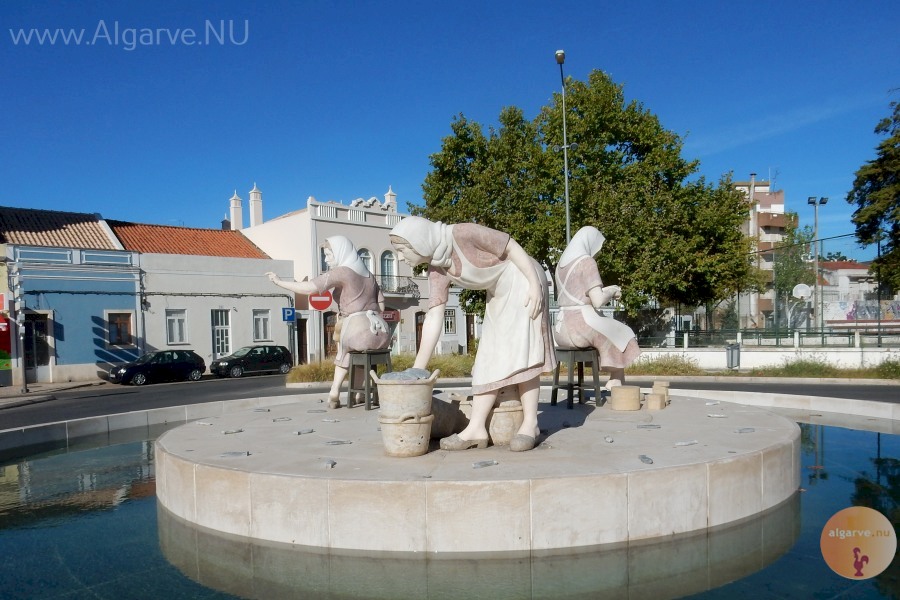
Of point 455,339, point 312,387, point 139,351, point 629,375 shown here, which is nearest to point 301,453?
point 312,387

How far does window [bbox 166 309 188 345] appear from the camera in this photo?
88.0 feet

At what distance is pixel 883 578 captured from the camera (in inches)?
138

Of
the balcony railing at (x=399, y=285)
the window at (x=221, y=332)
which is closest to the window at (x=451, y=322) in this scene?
the balcony railing at (x=399, y=285)

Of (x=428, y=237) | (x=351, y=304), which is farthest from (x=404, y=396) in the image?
(x=351, y=304)

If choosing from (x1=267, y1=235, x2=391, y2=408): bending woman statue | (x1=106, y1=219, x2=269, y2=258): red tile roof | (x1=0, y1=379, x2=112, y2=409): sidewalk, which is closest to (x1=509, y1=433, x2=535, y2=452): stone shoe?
(x1=267, y1=235, x2=391, y2=408): bending woman statue

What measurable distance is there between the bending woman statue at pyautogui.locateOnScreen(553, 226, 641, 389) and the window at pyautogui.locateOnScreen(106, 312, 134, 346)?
2226cm

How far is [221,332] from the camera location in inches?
1126

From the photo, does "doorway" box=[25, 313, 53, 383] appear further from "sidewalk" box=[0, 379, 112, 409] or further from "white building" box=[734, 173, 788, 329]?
"white building" box=[734, 173, 788, 329]

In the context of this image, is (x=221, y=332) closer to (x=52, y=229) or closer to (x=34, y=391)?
(x=52, y=229)

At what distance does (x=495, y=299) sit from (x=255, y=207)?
3276 centimetres

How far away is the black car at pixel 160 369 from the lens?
878 inches

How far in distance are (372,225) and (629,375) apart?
66.4ft

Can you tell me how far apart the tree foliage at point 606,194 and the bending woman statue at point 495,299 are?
17.7 meters

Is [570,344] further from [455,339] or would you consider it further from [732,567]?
[455,339]
